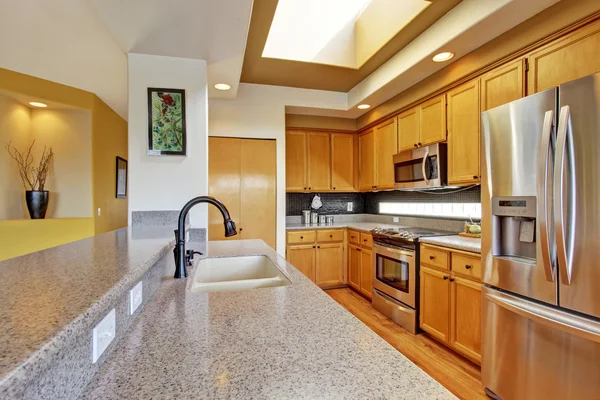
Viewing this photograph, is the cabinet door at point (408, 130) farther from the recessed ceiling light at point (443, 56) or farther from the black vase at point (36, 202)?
the black vase at point (36, 202)

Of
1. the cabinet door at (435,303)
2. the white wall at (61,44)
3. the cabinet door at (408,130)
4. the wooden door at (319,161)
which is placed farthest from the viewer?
the wooden door at (319,161)

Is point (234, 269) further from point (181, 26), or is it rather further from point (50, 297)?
point (181, 26)

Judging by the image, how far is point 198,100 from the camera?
2.25 meters

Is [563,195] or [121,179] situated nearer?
[563,195]

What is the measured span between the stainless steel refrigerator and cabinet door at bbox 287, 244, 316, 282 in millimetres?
2141

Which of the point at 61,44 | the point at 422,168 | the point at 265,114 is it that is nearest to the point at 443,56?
the point at 422,168

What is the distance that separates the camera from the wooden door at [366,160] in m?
3.74

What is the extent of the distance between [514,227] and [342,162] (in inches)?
103

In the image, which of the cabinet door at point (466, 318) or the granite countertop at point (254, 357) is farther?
the cabinet door at point (466, 318)

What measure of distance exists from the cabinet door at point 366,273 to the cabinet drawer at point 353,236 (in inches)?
6.2

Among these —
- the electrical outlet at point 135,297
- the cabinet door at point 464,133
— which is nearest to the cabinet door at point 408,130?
the cabinet door at point 464,133

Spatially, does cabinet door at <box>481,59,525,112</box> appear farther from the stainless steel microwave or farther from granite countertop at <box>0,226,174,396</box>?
granite countertop at <box>0,226,174,396</box>

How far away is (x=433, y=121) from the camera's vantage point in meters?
2.72

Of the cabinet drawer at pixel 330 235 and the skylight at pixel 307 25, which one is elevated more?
the skylight at pixel 307 25
